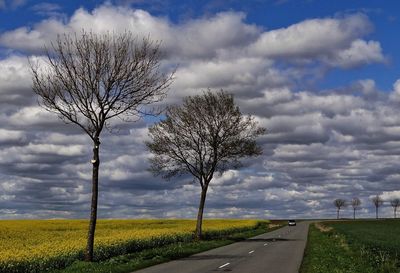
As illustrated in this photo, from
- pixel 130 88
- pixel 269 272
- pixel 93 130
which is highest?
pixel 130 88

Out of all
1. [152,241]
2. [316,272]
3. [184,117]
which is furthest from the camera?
[184,117]

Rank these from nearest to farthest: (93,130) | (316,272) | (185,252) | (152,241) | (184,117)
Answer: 1. (316,272)
2. (93,130)
3. (185,252)
4. (152,241)
5. (184,117)

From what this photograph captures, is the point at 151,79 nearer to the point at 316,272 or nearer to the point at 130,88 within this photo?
the point at 130,88

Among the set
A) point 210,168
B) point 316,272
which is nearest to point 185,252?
point 316,272

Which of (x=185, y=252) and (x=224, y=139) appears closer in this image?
(x=185, y=252)

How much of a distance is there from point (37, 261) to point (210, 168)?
2877cm

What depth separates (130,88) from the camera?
26797 millimetres

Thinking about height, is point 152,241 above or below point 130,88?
below

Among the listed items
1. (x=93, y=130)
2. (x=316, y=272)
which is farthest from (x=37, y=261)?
(x=316, y=272)

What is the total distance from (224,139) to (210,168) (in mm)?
2959

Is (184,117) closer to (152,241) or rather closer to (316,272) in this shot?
(152,241)

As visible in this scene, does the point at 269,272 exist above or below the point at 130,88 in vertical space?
below

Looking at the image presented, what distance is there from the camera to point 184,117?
49.9 metres

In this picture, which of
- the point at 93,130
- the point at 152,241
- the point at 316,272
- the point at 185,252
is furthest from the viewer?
the point at 152,241
